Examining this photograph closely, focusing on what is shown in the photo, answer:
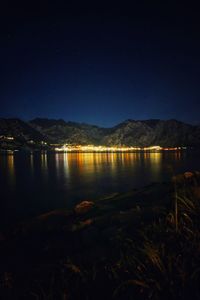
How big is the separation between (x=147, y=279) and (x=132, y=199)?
52.9ft

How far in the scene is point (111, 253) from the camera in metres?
9.42

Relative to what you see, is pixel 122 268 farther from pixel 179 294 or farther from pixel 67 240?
pixel 67 240

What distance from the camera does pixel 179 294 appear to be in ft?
14.7

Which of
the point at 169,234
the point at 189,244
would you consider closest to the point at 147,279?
the point at 189,244

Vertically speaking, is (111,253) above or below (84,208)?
above

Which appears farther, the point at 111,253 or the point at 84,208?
the point at 84,208

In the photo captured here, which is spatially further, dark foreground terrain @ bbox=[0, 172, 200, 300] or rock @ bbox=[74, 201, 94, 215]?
rock @ bbox=[74, 201, 94, 215]

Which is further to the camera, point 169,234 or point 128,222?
point 128,222

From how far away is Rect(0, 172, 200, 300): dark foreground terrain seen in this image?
502 cm

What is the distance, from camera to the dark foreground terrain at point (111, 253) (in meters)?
5.02

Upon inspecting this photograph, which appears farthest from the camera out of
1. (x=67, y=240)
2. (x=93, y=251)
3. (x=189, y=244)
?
(x=67, y=240)

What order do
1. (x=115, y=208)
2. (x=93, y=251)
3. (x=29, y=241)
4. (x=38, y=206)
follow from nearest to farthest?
(x=93, y=251)
(x=29, y=241)
(x=115, y=208)
(x=38, y=206)

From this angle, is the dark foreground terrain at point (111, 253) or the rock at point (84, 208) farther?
the rock at point (84, 208)

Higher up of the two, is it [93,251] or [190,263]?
[190,263]
